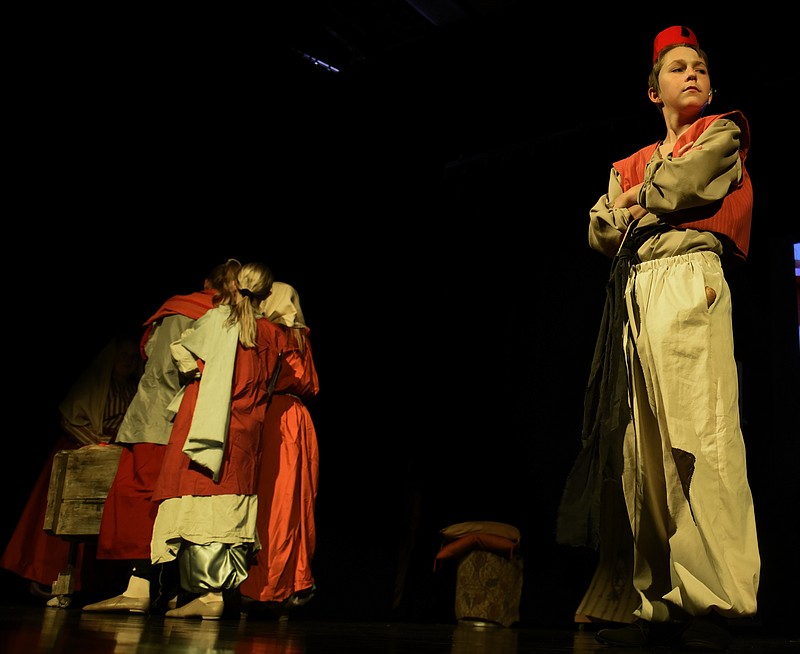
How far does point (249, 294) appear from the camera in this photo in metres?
3.54

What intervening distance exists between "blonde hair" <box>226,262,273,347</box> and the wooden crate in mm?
893

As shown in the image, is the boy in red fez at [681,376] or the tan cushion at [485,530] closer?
the boy in red fez at [681,376]

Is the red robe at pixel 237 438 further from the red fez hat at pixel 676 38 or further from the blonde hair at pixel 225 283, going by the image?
the red fez hat at pixel 676 38

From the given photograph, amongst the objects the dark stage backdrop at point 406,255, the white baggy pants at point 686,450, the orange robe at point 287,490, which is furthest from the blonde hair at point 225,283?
the white baggy pants at point 686,450

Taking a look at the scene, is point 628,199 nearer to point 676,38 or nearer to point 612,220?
point 612,220

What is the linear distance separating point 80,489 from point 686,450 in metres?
2.74

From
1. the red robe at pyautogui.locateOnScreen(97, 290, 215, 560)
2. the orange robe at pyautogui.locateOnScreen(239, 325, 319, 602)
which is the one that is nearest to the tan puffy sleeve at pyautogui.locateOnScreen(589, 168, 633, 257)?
the orange robe at pyautogui.locateOnScreen(239, 325, 319, 602)

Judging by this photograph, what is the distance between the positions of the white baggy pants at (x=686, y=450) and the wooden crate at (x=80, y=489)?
2477mm

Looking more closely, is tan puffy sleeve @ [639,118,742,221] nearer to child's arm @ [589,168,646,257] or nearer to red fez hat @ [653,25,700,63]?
child's arm @ [589,168,646,257]

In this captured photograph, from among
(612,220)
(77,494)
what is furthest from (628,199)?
(77,494)

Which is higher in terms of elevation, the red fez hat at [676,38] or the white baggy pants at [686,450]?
the red fez hat at [676,38]

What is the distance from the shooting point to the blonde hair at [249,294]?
11.3 feet

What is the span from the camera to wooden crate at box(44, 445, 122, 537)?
3.71 m

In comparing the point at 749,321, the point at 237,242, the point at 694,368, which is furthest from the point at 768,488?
the point at 237,242
